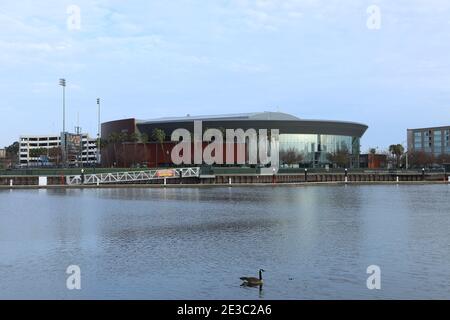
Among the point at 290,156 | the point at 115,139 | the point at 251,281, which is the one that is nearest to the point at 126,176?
the point at 115,139

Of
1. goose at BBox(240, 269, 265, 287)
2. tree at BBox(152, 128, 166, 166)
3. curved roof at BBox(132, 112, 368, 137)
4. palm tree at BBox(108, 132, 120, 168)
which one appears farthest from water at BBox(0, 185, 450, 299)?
palm tree at BBox(108, 132, 120, 168)

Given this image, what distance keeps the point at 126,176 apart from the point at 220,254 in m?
74.1

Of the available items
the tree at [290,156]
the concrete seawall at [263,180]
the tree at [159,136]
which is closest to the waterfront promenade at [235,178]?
the concrete seawall at [263,180]

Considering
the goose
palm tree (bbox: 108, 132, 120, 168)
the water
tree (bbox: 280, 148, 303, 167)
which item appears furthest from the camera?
tree (bbox: 280, 148, 303, 167)

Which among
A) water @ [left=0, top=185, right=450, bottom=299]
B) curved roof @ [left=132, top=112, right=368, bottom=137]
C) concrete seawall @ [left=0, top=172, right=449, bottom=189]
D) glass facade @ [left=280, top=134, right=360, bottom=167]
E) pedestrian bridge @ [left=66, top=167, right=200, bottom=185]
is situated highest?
curved roof @ [left=132, top=112, right=368, bottom=137]

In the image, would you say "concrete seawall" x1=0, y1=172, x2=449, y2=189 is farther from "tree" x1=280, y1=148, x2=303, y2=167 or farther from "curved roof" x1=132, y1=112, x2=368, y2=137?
"curved roof" x1=132, y1=112, x2=368, y2=137

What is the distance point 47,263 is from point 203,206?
29030mm

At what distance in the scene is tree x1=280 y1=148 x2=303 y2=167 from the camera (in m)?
161

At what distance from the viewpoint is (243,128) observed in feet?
516

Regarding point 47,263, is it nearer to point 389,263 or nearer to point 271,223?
point 389,263

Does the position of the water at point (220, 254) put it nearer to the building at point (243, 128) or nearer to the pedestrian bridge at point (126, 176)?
the pedestrian bridge at point (126, 176)

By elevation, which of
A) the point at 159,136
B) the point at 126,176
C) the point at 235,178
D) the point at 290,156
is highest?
the point at 159,136

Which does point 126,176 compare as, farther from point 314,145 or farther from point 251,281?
point 314,145

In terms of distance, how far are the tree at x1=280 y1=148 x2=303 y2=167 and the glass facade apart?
1694 millimetres
